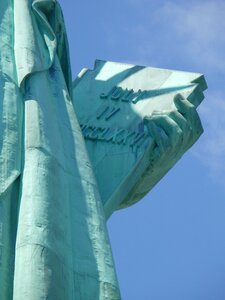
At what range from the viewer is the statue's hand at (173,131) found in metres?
11.0

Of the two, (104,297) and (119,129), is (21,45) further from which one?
(104,297)

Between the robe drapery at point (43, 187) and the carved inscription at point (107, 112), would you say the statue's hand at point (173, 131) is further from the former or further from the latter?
the robe drapery at point (43, 187)

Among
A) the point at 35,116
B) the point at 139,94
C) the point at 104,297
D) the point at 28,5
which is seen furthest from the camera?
the point at 139,94

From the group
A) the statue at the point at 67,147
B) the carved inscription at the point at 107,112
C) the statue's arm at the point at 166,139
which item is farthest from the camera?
the carved inscription at the point at 107,112

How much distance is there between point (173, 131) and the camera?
436 inches

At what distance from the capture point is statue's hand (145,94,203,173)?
11.0 m

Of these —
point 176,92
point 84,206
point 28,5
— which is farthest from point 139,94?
point 84,206

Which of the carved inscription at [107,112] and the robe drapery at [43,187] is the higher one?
the robe drapery at [43,187]

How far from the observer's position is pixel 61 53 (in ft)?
36.0

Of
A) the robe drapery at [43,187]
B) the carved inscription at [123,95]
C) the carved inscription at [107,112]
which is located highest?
the robe drapery at [43,187]

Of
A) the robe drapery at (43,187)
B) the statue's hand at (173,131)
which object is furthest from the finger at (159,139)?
the robe drapery at (43,187)

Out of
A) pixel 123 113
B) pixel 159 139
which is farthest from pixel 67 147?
pixel 123 113

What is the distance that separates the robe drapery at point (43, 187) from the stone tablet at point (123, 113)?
598mm

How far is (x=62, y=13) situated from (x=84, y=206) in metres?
2.05
